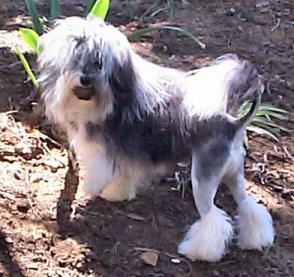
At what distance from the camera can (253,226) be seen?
377 centimetres

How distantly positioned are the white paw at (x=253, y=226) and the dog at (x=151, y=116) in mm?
105

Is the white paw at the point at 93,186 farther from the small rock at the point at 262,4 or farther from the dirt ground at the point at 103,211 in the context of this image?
the small rock at the point at 262,4

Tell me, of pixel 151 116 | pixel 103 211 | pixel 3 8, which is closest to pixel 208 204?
pixel 151 116

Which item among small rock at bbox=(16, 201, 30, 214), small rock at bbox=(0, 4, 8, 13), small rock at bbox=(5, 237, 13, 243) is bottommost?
small rock at bbox=(5, 237, 13, 243)

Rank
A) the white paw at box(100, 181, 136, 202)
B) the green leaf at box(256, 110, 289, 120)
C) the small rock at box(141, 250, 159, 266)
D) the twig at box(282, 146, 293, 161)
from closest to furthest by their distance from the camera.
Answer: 1. the small rock at box(141, 250, 159, 266)
2. the white paw at box(100, 181, 136, 202)
3. the twig at box(282, 146, 293, 161)
4. the green leaf at box(256, 110, 289, 120)

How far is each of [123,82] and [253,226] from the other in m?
0.86

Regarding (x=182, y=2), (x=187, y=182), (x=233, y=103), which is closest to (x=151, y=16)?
(x=182, y=2)

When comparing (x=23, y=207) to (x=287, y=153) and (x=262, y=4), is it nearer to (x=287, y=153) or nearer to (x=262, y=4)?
(x=287, y=153)

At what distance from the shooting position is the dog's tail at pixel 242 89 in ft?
11.7

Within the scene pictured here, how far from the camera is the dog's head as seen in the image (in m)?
3.38

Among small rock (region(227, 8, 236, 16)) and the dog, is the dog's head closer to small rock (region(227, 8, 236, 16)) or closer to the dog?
the dog

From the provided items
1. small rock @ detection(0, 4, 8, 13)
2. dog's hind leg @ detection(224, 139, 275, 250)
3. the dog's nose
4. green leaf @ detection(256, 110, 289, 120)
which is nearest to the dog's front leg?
the dog's nose

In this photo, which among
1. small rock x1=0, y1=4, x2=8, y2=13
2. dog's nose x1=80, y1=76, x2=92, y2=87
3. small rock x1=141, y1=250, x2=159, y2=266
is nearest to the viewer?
dog's nose x1=80, y1=76, x2=92, y2=87

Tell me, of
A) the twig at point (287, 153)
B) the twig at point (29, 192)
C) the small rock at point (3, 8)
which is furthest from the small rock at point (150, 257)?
the small rock at point (3, 8)
